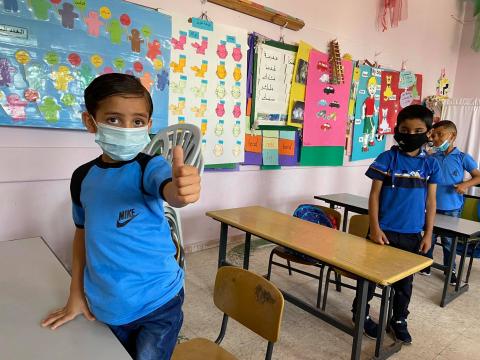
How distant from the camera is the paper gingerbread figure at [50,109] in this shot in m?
2.41

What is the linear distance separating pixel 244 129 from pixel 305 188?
1289mm

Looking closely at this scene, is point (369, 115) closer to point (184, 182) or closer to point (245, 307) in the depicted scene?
point (245, 307)

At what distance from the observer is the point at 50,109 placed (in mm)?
2432

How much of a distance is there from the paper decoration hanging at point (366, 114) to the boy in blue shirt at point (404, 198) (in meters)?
2.69

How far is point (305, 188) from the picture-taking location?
174 inches

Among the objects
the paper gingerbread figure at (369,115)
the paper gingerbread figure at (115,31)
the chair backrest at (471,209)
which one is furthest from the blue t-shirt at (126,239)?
the paper gingerbread figure at (369,115)

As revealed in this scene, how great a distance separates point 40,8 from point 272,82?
2112 millimetres

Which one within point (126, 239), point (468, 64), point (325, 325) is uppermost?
point (468, 64)

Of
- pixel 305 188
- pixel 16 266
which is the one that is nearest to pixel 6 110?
pixel 16 266

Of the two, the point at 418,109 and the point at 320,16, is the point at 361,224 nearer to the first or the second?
the point at 418,109

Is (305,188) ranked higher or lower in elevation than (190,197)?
lower

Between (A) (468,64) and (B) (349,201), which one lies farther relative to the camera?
(A) (468,64)

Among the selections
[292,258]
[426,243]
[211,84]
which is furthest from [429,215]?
[211,84]

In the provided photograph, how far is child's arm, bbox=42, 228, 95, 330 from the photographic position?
3.31ft
